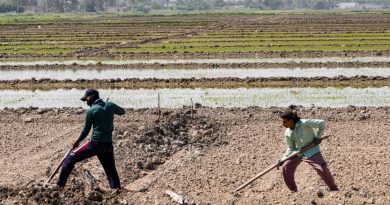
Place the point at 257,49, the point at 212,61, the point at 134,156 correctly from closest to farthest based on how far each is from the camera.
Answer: the point at 134,156 → the point at 212,61 → the point at 257,49

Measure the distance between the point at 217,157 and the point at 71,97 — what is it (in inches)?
359

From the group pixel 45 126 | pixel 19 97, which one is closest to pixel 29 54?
pixel 19 97

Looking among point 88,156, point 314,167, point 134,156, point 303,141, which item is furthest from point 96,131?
point 314,167

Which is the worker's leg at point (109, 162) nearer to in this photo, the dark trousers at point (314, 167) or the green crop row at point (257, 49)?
the dark trousers at point (314, 167)

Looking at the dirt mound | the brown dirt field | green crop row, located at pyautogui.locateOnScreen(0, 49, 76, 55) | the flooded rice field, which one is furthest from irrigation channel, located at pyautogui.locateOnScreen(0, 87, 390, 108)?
green crop row, located at pyautogui.locateOnScreen(0, 49, 76, 55)

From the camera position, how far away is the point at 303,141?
829 cm

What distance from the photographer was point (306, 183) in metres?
9.77

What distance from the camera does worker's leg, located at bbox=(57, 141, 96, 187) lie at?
28.9 feet

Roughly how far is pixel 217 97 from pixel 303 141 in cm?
1048

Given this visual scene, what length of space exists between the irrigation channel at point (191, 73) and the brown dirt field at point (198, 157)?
284 inches

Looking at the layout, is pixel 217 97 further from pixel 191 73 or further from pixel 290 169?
pixel 290 169

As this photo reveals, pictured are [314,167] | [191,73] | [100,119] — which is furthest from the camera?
[191,73]

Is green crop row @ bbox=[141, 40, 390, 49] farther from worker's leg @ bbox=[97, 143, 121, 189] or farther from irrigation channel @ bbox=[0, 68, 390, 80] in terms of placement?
worker's leg @ bbox=[97, 143, 121, 189]

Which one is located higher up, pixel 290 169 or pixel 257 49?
pixel 290 169
